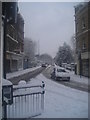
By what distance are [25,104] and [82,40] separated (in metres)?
17.4

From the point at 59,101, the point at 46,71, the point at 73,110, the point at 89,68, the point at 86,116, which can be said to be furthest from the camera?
the point at 46,71

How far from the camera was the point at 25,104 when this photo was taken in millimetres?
6328

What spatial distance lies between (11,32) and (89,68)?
10895 mm

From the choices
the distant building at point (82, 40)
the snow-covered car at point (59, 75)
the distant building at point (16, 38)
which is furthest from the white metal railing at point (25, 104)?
the distant building at point (82, 40)

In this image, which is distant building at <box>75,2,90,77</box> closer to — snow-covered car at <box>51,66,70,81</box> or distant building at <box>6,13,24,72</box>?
snow-covered car at <box>51,66,70,81</box>

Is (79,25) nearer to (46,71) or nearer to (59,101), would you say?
(46,71)

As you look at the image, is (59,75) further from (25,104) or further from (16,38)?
(25,104)

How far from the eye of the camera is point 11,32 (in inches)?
431

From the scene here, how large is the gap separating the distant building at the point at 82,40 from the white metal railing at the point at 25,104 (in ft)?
45.3

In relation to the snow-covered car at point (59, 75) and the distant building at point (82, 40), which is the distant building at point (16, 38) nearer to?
the snow-covered car at point (59, 75)

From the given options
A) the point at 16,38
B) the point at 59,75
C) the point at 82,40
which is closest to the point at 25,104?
the point at 16,38

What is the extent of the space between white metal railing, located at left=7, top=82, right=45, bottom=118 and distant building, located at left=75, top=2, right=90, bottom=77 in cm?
1381

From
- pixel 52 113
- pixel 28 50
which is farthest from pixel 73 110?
pixel 28 50

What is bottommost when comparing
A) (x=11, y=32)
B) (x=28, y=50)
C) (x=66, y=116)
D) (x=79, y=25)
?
(x=66, y=116)
